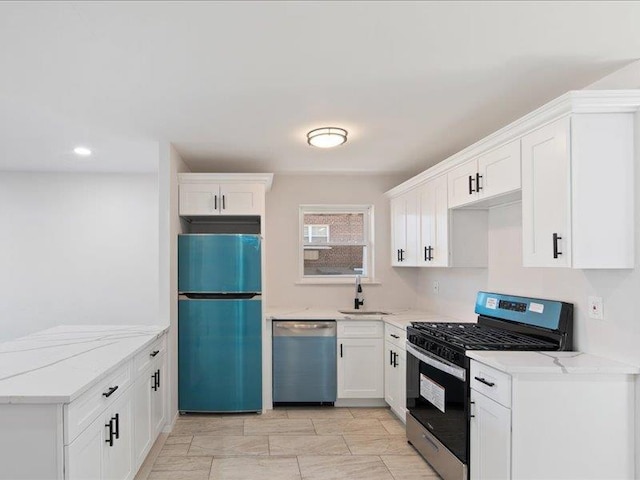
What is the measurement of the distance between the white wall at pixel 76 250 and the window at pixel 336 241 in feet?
5.75

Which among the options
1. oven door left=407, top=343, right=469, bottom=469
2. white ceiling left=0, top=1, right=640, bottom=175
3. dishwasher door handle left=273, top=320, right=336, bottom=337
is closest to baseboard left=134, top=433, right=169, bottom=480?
dishwasher door handle left=273, top=320, right=336, bottom=337

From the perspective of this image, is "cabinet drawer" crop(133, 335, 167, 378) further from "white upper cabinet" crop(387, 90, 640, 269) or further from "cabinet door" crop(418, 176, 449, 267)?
"white upper cabinet" crop(387, 90, 640, 269)

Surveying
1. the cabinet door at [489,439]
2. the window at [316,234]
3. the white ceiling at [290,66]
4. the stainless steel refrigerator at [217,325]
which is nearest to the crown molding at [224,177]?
Result: the white ceiling at [290,66]

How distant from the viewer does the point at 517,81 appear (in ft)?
8.92

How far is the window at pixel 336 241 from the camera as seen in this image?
5469 millimetres

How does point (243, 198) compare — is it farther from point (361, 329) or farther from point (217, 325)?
point (361, 329)

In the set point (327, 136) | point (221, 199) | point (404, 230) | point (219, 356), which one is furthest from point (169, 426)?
point (404, 230)

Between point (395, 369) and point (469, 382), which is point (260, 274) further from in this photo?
point (469, 382)

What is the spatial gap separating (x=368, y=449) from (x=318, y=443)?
390 mm

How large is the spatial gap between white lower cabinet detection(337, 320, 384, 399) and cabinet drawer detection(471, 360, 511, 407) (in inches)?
77.2

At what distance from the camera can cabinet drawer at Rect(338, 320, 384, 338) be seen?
15.2 ft

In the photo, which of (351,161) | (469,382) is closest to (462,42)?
(469,382)

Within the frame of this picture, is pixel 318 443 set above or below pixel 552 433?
below

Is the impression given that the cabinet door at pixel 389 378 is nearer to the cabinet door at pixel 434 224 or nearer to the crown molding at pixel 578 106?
the cabinet door at pixel 434 224
